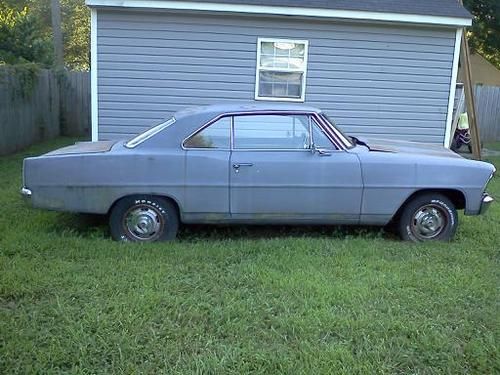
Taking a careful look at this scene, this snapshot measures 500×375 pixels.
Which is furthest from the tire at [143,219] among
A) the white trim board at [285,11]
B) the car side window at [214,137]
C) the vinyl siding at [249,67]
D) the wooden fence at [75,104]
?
the wooden fence at [75,104]

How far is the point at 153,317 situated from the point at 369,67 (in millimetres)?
7539

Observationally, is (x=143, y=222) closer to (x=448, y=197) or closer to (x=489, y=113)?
(x=448, y=197)

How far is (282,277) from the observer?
13.7 ft

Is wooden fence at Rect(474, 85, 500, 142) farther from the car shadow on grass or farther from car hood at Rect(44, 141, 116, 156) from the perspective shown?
car hood at Rect(44, 141, 116, 156)

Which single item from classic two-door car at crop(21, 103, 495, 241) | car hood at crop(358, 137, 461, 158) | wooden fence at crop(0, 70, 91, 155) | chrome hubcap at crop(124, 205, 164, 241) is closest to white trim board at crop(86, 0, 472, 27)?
wooden fence at crop(0, 70, 91, 155)

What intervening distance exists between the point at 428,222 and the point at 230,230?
215 cm

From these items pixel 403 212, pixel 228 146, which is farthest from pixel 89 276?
pixel 403 212

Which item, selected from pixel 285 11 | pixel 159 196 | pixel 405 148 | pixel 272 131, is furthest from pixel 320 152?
pixel 285 11

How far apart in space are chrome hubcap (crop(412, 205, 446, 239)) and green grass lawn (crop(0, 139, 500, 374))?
0.67ft

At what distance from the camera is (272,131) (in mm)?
5219

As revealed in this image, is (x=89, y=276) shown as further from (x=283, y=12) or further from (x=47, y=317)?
(x=283, y=12)

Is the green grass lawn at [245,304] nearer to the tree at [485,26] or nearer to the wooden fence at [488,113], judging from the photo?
the wooden fence at [488,113]

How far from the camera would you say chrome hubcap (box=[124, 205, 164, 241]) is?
5.07m

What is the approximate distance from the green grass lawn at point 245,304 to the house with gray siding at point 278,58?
176 inches
